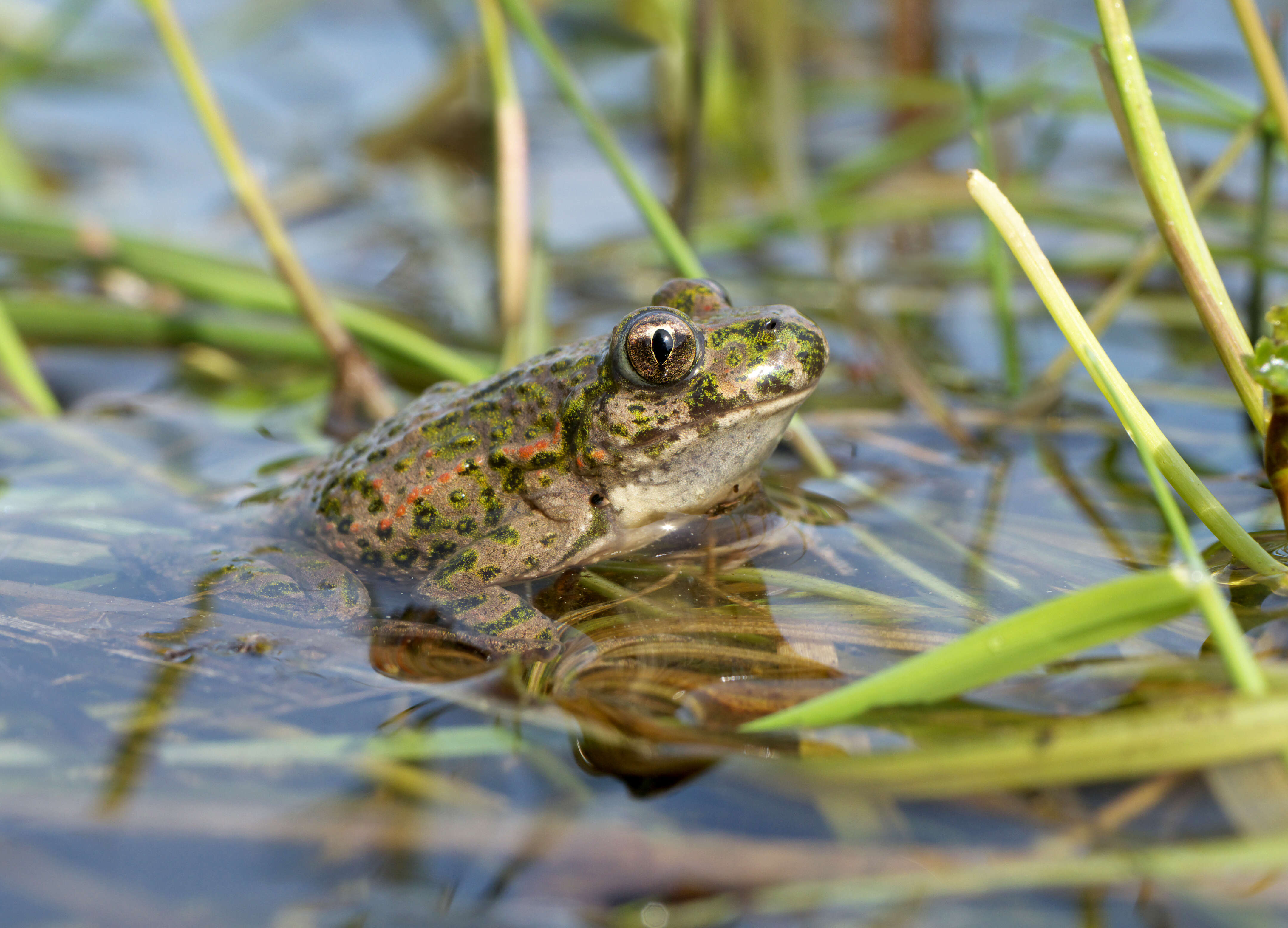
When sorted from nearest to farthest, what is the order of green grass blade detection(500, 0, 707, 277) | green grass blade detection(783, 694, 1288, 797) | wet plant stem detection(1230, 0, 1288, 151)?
green grass blade detection(783, 694, 1288, 797) → wet plant stem detection(1230, 0, 1288, 151) → green grass blade detection(500, 0, 707, 277)

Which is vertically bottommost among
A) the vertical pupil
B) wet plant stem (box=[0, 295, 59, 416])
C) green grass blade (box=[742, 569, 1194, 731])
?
green grass blade (box=[742, 569, 1194, 731])

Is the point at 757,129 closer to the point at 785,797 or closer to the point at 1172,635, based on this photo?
the point at 1172,635

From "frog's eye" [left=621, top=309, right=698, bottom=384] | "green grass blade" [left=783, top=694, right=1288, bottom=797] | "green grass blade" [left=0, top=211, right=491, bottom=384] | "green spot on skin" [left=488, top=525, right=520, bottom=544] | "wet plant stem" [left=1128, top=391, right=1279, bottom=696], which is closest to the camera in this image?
"wet plant stem" [left=1128, top=391, right=1279, bottom=696]

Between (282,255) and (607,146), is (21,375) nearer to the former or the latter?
(282,255)

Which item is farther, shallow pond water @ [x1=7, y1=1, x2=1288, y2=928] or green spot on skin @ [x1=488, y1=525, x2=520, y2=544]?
green spot on skin @ [x1=488, y1=525, x2=520, y2=544]

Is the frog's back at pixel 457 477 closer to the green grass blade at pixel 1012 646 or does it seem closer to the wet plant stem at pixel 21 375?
the green grass blade at pixel 1012 646

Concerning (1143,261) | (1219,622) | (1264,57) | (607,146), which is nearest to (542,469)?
(607,146)

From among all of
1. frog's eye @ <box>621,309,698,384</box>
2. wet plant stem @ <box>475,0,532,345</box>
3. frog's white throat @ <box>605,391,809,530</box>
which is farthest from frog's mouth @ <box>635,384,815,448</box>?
wet plant stem @ <box>475,0,532,345</box>

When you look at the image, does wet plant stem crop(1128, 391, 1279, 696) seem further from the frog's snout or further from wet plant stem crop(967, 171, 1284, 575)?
the frog's snout

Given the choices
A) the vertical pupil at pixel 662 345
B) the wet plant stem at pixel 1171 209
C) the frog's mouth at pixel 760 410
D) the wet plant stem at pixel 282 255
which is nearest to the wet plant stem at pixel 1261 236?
the wet plant stem at pixel 1171 209
